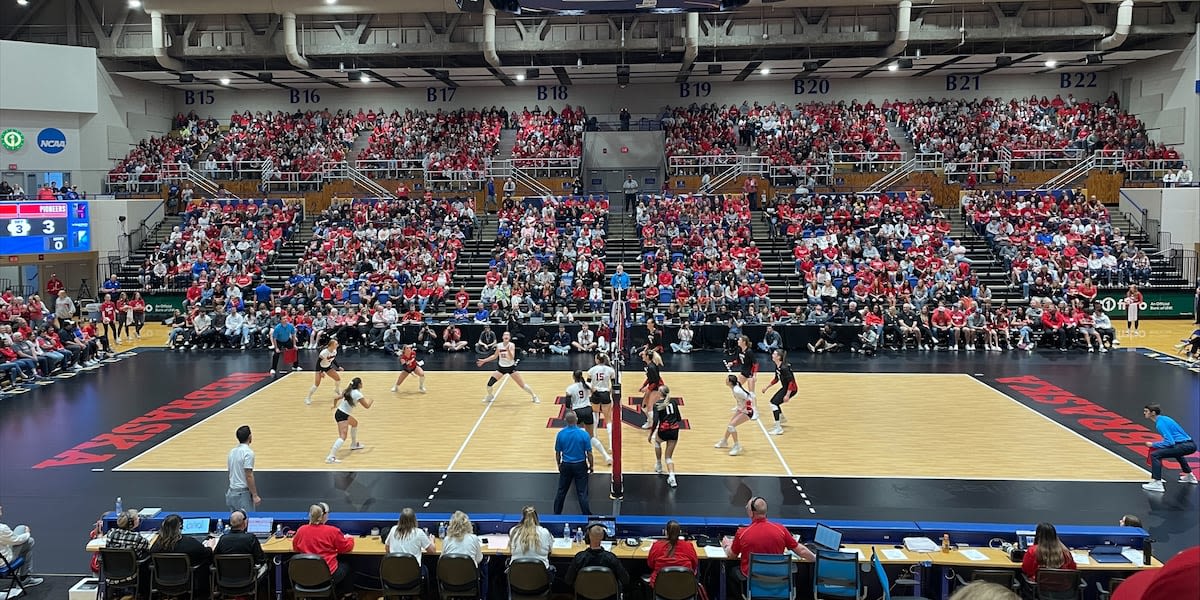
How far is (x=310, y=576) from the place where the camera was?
8.76m

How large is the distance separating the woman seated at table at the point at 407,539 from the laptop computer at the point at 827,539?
4.05 m

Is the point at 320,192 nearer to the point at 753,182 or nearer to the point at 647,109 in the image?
the point at 647,109

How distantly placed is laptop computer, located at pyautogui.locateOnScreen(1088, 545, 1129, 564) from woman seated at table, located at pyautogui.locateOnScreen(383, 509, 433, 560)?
686 centimetres

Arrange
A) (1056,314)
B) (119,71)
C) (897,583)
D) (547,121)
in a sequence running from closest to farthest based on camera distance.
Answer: (897,583) → (1056,314) → (119,71) → (547,121)

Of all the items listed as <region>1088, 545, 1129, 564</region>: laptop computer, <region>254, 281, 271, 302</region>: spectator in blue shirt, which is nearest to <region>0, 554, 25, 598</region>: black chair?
<region>1088, 545, 1129, 564</region>: laptop computer

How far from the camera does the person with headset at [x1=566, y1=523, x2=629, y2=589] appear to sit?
28.0ft

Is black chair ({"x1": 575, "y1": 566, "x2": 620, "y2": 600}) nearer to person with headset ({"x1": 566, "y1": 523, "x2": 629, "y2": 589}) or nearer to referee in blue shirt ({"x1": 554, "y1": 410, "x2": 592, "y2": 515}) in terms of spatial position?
person with headset ({"x1": 566, "y1": 523, "x2": 629, "y2": 589})

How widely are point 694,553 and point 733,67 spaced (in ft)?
111

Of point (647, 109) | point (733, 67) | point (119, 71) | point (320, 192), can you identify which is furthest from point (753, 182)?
point (119, 71)

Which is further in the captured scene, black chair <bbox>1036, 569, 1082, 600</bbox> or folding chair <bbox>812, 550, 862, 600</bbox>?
folding chair <bbox>812, 550, 862, 600</bbox>

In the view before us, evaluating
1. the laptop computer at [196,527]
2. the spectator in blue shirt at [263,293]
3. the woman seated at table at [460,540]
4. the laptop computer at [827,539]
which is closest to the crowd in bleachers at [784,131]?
the spectator in blue shirt at [263,293]

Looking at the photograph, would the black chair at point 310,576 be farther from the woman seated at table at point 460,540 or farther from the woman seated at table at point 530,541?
the woman seated at table at point 530,541

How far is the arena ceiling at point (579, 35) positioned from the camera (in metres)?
34.2

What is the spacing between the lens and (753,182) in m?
37.0
